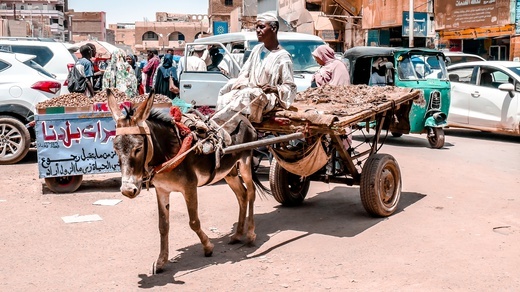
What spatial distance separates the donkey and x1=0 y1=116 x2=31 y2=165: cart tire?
566 centimetres

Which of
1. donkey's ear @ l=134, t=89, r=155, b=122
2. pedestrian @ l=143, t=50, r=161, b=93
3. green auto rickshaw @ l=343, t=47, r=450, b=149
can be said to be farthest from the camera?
pedestrian @ l=143, t=50, r=161, b=93

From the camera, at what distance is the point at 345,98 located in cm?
744

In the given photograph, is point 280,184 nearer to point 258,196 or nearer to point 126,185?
point 258,196

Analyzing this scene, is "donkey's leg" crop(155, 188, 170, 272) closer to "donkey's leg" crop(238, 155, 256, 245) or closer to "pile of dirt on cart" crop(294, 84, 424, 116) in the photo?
"donkey's leg" crop(238, 155, 256, 245)

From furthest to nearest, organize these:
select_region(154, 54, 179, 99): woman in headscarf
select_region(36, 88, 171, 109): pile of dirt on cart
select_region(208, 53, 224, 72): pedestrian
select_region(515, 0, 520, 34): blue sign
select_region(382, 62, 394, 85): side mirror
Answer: select_region(515, 0, 520, 34): blue sign → select_region(154, 54, 179, 99): woman in headscarf → select_region(208, 53, 224, 72): pedestrian → select_region(382, 62, 394, 85): side mirror → select_region(36, 88, 171, 109): pile of dirt on cart

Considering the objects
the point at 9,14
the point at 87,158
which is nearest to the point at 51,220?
the point at 87,158

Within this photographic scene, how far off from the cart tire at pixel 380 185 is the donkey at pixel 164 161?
3.98ft

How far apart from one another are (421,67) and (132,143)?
33.4ft

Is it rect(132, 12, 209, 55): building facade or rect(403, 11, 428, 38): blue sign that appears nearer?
rect(403, 11, 428, 38): blue sign

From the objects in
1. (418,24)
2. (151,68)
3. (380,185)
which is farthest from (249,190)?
(418,24)

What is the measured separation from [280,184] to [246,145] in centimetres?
197

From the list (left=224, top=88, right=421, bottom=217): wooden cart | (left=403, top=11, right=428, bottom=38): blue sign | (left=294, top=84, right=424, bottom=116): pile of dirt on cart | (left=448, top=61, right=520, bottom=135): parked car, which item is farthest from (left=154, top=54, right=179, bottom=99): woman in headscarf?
(left=403, top=11, right=428, bottom=38): blue sign

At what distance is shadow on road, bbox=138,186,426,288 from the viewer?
18.8ft

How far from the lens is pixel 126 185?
4.79 m
